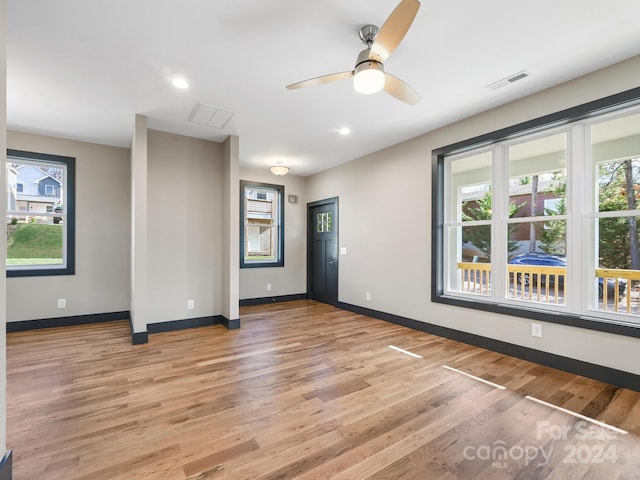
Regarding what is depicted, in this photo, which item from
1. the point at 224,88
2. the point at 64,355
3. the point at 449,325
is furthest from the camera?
the point at 449,325

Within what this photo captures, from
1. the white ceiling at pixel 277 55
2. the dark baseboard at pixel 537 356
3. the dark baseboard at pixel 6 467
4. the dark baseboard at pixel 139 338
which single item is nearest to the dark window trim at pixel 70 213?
the white ceiling at pixel 277 55

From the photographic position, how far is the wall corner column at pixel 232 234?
4.23m

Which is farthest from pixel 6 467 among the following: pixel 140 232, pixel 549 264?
pixel 549 264

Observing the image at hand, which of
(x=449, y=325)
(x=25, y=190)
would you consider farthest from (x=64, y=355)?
(x=449, y=325)

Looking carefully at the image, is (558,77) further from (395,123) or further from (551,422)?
(551,422)

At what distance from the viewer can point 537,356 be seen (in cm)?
297

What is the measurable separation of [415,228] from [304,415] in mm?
2951

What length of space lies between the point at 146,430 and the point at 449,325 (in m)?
3.34

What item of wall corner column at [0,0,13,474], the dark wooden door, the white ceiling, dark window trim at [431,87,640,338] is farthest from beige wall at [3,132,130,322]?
dark window trim at [431,87,640,338]

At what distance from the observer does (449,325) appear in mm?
3791

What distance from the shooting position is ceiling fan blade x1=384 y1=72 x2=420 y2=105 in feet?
7.44

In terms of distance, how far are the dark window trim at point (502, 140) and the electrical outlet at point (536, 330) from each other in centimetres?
7

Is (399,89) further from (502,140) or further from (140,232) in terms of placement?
(140,232)

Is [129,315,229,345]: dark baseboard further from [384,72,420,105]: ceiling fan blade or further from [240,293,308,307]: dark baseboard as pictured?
[384,72,420,105]: ceiling fan blade
